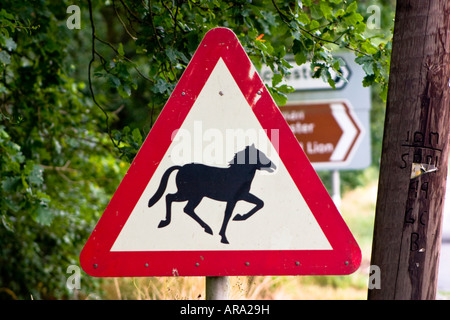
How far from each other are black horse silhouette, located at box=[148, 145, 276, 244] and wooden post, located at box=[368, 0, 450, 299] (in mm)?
Answer: 483

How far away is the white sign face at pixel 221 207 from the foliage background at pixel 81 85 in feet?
3.16

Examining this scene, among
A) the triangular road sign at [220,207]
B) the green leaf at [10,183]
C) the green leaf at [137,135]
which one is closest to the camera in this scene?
the triangular road sign at [220,207]

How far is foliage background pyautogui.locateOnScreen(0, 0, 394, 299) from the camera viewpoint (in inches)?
129

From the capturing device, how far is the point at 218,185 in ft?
6.92

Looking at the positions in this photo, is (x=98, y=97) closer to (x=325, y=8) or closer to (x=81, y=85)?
(x=81, y=85)

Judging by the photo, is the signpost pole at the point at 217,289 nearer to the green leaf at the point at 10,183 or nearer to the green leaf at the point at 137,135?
the green leaf at the point at 137,135

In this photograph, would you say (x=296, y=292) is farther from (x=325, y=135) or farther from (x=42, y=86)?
(x=42, y=86)

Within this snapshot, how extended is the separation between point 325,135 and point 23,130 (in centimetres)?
298

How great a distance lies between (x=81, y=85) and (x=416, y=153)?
4588 mm

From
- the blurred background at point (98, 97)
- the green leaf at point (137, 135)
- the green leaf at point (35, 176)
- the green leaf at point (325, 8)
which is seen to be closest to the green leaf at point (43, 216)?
the blurred background at point (98, 97)

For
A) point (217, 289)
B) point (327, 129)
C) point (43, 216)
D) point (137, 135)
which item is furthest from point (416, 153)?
point (327, 129)

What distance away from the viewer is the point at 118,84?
3.30 metres

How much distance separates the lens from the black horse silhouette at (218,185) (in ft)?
6.88
